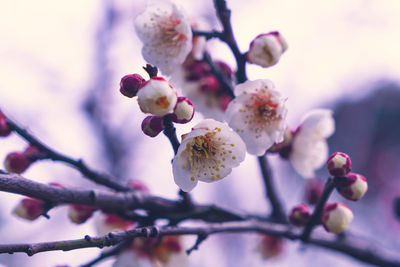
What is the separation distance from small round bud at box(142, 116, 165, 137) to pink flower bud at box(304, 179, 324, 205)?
3.97ft

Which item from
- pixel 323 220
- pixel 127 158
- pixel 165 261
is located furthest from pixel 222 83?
pixel 127 158

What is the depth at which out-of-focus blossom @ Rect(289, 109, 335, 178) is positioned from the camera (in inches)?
62.7

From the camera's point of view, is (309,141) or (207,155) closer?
(207,155)

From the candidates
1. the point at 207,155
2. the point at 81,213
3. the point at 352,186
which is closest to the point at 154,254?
the point at 81,213

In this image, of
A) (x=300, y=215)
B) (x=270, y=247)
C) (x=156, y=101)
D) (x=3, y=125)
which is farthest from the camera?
(x=270, y=247)

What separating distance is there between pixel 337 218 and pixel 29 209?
1.08 metres

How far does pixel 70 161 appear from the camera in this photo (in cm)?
136

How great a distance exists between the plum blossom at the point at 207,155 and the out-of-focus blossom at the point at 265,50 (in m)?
0.27

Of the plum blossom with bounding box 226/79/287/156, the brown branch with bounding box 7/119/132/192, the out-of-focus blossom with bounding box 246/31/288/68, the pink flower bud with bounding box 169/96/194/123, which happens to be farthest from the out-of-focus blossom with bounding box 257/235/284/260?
the pink flower bud with bounding box 169/96/194/123

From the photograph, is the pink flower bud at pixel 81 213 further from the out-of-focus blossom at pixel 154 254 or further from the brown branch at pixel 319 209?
the brown branch at pixel 319 209

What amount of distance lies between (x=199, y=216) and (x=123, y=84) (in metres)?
0.61

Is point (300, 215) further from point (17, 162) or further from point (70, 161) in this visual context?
point (17, 162)

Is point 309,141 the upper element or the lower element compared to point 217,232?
upper

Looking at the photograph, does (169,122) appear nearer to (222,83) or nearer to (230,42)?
(230,42)
